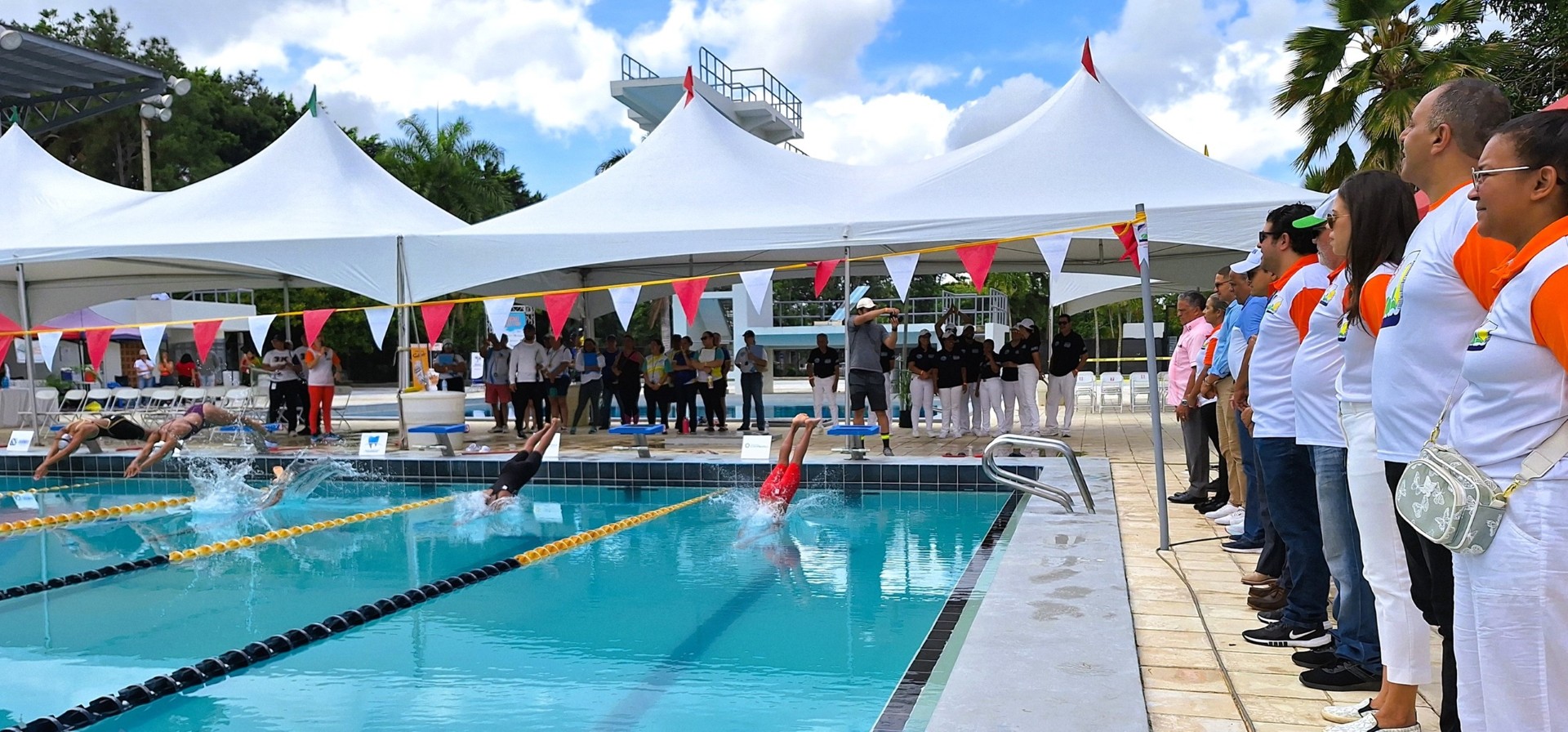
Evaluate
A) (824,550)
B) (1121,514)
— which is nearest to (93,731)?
(824,550)

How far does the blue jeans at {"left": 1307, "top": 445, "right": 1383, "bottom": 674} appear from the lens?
303 cm

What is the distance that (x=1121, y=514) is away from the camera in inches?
263

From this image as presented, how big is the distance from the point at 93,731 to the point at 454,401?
782 centimetres

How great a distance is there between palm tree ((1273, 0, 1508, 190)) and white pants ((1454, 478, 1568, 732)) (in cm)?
1253

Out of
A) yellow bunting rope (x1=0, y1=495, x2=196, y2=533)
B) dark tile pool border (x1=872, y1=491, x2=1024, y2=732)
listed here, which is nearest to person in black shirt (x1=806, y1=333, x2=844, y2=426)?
yellow bunting rope (x1=0, y1=495, x2=196, y2=533)

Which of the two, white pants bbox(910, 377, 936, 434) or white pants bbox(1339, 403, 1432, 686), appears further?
white pants bbox(910, 377, 936, 434)

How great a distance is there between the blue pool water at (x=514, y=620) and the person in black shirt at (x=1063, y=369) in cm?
430

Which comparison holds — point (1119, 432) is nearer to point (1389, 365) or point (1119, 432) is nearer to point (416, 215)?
point (416, 215)

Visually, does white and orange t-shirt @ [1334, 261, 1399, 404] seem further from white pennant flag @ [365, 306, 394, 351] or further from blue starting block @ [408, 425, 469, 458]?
white pennant flag @ [365, 306, 394, 351]

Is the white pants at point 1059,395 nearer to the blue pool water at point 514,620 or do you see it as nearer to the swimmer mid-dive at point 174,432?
the blue pool water at point 514,620

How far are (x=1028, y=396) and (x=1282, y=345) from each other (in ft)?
30.4

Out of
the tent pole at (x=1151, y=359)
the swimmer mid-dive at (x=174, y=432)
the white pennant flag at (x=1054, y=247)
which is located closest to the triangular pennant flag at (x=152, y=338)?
the swimmer mid-dive at (x=174, y=432)

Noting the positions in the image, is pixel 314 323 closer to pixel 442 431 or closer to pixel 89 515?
pixel 442 431

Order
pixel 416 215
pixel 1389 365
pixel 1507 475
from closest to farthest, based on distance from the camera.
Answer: pixel 1507 475 < pixel 1389 365 < pixel 416 215
